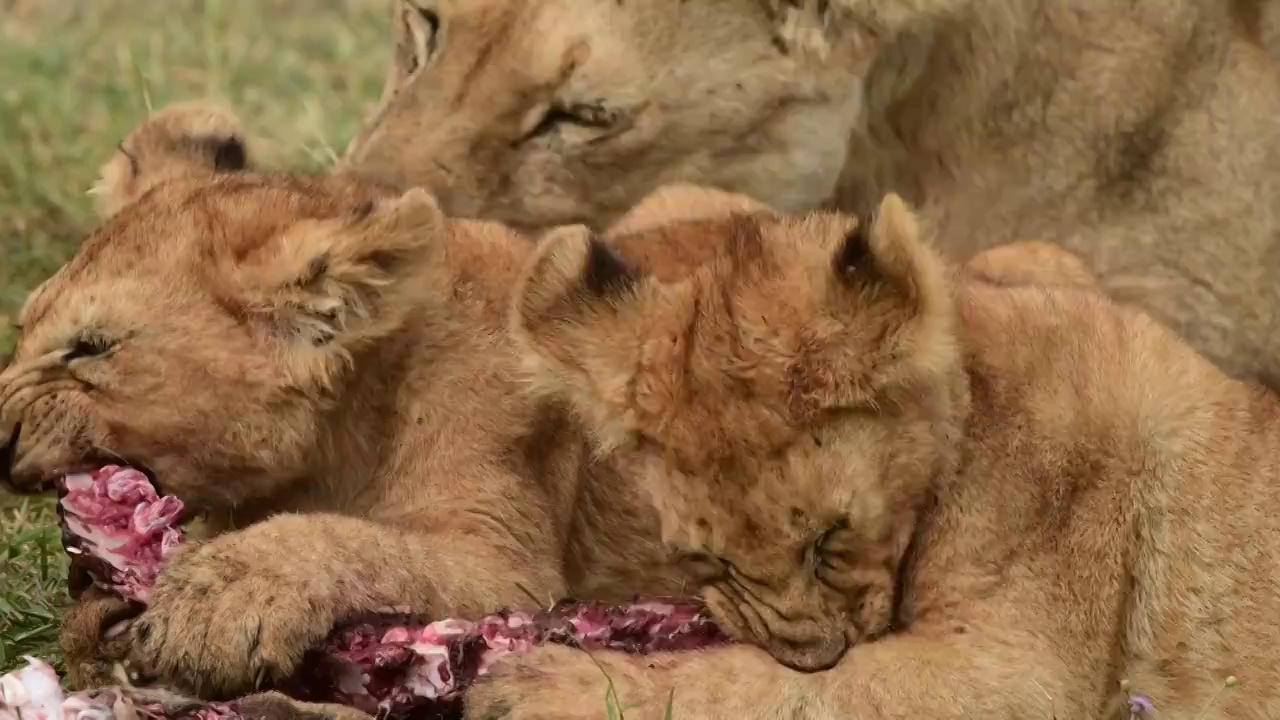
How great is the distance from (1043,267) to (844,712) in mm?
1224

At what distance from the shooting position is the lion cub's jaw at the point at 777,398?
2424 millimetres

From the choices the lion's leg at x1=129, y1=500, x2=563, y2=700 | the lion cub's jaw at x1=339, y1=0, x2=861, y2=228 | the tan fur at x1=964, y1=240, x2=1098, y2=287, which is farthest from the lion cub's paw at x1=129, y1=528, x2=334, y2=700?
the tan fur at x1=964, y1=240, x2=1098, y2=287

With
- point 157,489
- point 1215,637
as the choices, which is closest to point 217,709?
point 157,489

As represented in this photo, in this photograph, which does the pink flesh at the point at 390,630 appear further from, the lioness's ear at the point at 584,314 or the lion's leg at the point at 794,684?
the lioness's ear at the point at 584,314

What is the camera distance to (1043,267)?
3402mm

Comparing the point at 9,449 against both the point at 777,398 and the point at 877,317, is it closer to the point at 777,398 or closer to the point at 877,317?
the point at 777,398

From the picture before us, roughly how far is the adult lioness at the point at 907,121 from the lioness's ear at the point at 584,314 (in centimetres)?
109

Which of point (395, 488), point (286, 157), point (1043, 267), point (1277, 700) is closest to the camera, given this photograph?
point (1277, 700)

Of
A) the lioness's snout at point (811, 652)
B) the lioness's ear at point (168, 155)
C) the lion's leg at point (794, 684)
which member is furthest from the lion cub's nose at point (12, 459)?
the lioness's snout at point (811, 652)

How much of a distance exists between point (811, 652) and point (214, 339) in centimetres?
104

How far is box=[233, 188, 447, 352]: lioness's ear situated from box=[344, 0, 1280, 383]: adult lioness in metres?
0.77

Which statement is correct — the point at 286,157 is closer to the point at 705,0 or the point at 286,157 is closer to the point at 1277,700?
the point at 705,0

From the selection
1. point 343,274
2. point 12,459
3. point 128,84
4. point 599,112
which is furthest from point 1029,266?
Result: point 128,84

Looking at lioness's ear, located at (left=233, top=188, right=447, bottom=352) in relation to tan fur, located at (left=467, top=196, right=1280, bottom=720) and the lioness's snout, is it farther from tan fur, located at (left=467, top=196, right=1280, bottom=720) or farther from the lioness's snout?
the lioness's snout
